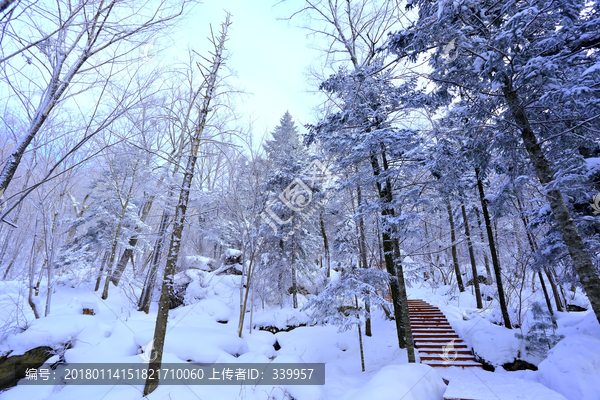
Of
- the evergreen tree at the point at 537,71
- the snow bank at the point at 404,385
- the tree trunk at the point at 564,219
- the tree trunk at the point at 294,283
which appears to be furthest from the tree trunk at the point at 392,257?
the tree trunk at the point at 294,283

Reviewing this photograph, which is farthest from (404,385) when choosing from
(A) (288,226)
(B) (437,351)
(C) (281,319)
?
(A) (288,226)

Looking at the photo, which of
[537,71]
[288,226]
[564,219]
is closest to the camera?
[537,71]

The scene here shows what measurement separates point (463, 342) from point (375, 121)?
8885 millimetres

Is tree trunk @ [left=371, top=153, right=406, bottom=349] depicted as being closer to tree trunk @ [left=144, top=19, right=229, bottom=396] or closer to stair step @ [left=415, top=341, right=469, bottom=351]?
stair step @ [left=415, top=341, right=469, bottom=351]

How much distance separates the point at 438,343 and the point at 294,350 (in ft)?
18.3

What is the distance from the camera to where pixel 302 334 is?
10.9 m

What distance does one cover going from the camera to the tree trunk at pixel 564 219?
4508 mm

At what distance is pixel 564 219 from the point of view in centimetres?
482

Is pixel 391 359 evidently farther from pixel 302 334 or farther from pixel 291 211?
pixel 291 211

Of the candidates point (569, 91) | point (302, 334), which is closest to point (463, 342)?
point (302, 334)

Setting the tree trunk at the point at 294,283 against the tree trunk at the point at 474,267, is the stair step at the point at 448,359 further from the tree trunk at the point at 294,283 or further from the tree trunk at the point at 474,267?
the tree trunk at the point at 294,283

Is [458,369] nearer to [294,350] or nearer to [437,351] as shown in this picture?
[437,351]

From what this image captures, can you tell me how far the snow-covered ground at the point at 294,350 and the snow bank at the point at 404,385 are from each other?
0.08 ft

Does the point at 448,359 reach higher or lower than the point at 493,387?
lower
